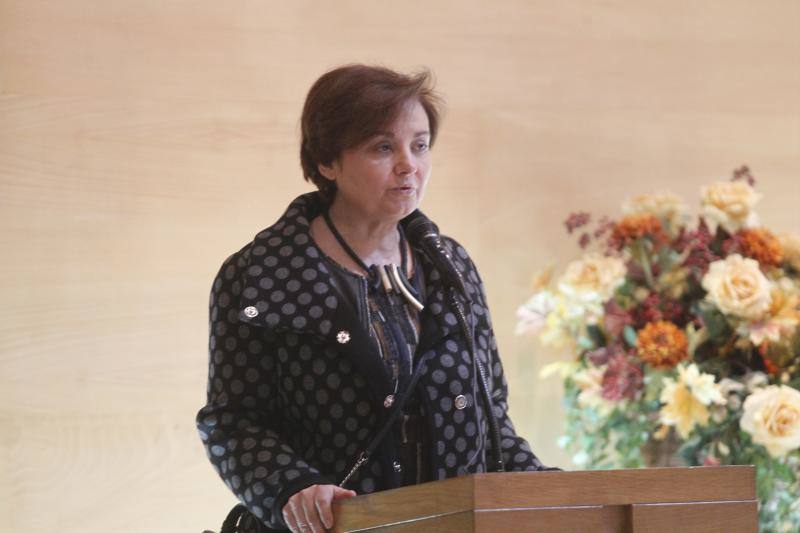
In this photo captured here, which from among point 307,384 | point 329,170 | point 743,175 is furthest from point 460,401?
point 743,175

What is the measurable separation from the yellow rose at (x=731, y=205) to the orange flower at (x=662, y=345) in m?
0.31

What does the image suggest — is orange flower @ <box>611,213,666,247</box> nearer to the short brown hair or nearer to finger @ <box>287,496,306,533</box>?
the short brown hair

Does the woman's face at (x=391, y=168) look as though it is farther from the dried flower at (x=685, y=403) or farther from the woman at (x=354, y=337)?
the dried flower at (x=685, y=403)

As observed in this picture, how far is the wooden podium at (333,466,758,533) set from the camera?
4.63 ft

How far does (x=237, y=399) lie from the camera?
77.7 inches

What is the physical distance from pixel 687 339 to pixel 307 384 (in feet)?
4.48

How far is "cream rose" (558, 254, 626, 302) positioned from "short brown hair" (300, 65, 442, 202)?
108 centimetres

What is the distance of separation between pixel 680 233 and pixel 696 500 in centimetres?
171

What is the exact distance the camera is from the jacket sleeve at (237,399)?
188cm

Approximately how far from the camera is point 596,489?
1.46 m

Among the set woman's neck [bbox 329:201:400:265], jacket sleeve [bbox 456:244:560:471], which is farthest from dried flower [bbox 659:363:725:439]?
woman's neck [bbox 329:201:400:265]

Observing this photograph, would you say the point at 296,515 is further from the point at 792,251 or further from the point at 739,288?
the point at 792,251

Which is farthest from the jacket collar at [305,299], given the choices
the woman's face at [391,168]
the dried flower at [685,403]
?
the dried flower at [685,403]

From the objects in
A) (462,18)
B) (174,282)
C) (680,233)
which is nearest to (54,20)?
(174,282)
